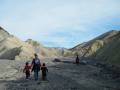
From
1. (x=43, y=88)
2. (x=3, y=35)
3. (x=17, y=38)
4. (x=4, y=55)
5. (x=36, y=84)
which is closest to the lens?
(x=43, y=88)

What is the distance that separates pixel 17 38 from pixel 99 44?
38476 millimetres

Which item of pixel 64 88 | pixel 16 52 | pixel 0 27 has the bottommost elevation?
pixel 64 88

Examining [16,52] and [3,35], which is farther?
[3,35]

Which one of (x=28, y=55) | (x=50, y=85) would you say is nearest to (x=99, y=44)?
(x=28, y=55)

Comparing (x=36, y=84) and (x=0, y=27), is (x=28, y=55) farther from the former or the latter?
(x=36, y=84)

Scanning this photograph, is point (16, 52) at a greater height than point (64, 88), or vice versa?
point (16, 52)

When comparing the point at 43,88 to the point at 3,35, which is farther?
the point at 3,35

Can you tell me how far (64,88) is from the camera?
3203cm

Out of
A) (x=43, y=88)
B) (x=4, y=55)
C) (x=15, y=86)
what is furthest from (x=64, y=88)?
(x=4, y=55)

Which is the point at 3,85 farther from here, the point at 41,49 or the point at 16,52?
the point at 41,49

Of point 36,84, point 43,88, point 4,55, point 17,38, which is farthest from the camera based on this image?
point 17,38

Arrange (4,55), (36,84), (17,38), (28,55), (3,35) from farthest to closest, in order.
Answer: (3,35) < (17,38) < (4,55) < (28,55) < (36,84)

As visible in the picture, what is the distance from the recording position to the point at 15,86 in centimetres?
3284

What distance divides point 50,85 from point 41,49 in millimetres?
140475
